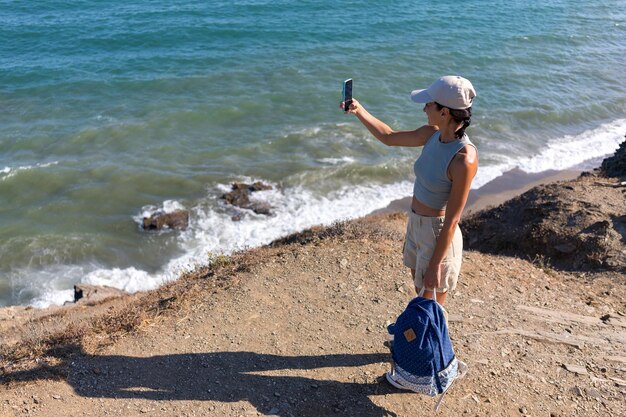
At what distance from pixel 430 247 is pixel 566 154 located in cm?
1501

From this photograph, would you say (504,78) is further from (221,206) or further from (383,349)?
(383,349)

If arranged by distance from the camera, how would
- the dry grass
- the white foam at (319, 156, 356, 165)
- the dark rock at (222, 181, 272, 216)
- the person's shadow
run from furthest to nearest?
the white foam at (319, 156, 356, 165)
the dark rock at (222, 181, 272, 216)
the dry grass
the person's shadow

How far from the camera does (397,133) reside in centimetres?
480

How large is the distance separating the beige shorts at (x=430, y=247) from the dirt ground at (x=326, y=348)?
1209 mm

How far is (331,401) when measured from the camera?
16.5ft

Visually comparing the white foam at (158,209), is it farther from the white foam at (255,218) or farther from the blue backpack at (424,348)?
the blue backpack at (424,348)

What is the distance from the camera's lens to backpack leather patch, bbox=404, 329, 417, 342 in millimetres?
4340

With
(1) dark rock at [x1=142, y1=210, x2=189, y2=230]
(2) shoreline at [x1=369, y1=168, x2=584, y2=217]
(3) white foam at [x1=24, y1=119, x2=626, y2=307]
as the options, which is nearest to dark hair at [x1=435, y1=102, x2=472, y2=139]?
(3) white foam at [x1=24, y1=119, x2=626, y2=307]

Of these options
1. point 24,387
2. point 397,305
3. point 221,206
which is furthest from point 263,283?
point 221,206

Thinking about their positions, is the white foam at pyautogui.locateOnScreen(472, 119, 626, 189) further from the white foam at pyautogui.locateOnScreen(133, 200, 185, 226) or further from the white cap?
the white cap

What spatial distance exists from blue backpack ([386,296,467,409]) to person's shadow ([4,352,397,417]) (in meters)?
0.58

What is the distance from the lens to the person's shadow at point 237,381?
5.00 meters

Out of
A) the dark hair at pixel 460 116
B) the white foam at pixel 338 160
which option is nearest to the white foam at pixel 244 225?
the white foam at pixel 338 160

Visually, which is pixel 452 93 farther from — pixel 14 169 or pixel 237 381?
pixel 14 169
